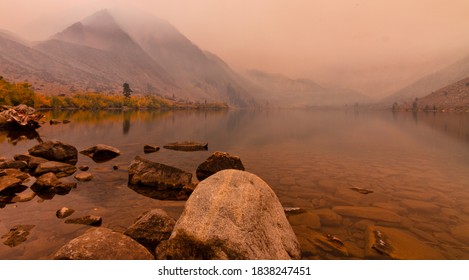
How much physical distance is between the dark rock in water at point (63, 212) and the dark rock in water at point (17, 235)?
1.13m

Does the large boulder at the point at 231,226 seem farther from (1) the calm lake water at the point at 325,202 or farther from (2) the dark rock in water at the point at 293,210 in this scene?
(2) the dark rock in water at the point at 293,210

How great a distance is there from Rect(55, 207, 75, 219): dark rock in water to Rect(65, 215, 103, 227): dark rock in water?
0.58m

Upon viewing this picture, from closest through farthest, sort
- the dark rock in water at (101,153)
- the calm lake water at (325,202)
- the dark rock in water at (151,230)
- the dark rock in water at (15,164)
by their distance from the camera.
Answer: the dark rock in water at (151,230)
the calm lake water at (325,202)
the dark rock in water at (15,164)
the dark rock in water at (101,153)

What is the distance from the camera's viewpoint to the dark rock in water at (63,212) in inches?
463

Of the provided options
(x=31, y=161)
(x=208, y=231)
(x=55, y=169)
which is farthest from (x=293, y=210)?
(x=31, y=161)

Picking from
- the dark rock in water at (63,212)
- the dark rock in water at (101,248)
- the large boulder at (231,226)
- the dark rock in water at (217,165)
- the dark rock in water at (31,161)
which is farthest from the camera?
the dark rock in water at (217,165)

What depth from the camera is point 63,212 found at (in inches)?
469

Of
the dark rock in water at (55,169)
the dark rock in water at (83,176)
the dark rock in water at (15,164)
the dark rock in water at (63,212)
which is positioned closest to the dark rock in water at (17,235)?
the dark rock in water at (63,212)

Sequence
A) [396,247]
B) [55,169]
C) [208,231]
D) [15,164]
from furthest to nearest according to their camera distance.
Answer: [15,164] → [55,169] → [396,247] → [208,231]

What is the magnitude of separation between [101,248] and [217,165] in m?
11.7

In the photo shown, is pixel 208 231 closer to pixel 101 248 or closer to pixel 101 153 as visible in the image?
pixel 101 248

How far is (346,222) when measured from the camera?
11719 millimetres

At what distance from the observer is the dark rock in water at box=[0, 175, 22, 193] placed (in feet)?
46.0

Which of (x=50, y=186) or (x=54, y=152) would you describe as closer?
(x=50, y=186)
